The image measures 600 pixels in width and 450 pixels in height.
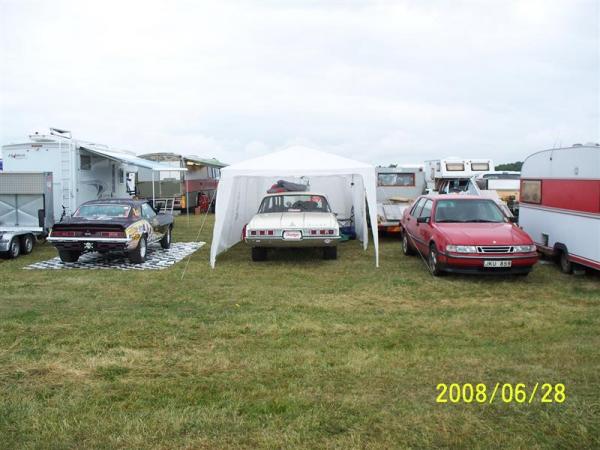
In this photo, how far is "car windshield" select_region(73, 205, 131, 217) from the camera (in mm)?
11547

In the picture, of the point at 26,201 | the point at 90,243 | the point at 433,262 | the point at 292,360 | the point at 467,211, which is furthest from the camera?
the point at 26,201

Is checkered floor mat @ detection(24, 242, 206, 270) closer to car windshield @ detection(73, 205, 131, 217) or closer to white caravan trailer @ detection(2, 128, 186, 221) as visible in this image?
car windshield @ detection(73, 205, 131, 217)

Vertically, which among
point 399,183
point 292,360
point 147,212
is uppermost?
point 399,183

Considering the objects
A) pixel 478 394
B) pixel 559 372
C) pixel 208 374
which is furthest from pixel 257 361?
pixel 559 372

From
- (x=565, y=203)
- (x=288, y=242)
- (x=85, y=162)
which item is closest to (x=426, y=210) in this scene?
(x=565, y=203)

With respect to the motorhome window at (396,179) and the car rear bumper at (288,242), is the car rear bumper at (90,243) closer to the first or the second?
the car rear bumper at (288,242)

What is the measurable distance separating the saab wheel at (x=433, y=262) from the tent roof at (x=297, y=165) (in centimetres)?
223

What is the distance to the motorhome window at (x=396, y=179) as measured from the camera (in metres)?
18.2

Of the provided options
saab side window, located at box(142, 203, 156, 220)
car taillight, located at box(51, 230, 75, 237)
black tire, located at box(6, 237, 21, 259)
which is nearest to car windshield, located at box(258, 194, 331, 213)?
saab side window, located at box(142, 203, 156, 220)

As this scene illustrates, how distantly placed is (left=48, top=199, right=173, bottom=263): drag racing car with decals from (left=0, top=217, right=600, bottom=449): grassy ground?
1356 millimetres

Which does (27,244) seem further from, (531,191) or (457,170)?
(457,170)

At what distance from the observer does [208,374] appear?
4906mm

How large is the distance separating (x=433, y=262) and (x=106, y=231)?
6.28m

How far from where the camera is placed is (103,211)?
11.6 m
